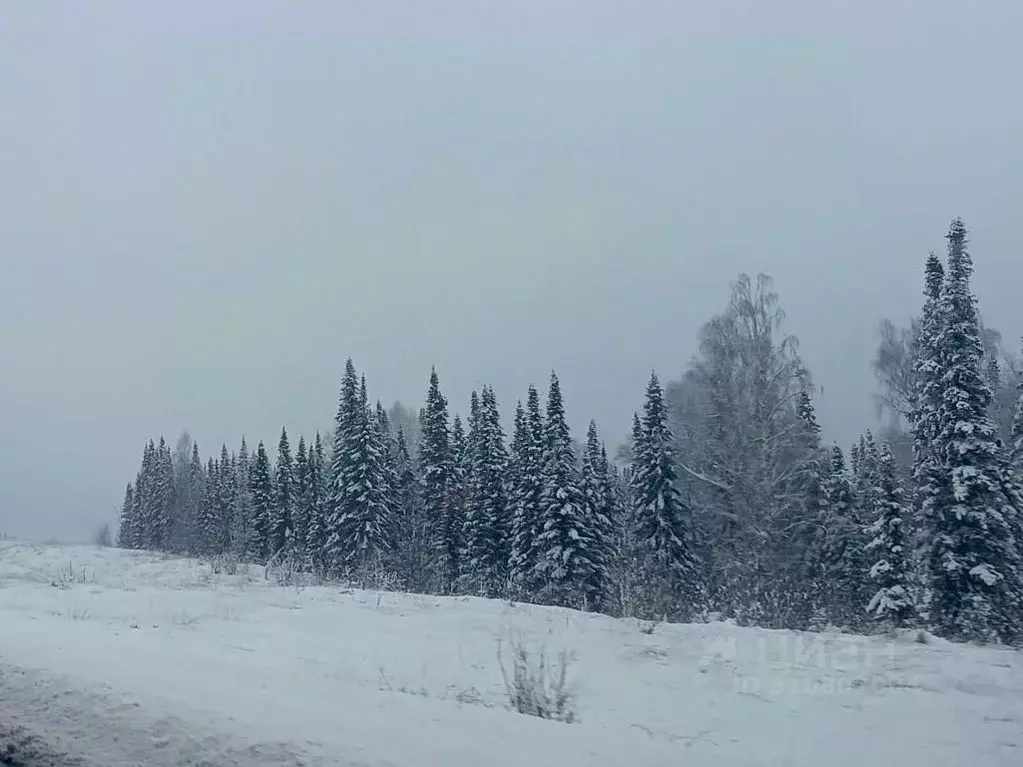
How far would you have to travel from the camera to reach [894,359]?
3509cm

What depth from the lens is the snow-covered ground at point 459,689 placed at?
18.4 feet

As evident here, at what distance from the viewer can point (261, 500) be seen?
55.7m

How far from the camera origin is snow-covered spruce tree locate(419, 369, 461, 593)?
147 ft

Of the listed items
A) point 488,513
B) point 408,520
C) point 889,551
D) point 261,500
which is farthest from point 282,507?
point 889,551

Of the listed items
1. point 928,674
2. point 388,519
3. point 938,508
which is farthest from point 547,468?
point 928,674

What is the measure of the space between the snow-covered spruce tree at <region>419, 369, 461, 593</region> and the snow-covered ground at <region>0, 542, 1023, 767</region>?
30137 mm

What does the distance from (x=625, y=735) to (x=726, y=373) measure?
22.0 meters

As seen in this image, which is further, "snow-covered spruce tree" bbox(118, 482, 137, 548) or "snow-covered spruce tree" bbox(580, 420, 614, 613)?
"snow-covered spruce tree" bbox(118, 482, 137, 548)

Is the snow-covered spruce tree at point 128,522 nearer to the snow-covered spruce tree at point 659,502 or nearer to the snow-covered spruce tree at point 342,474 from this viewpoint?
the snow-covered spruce tree at point 342,474

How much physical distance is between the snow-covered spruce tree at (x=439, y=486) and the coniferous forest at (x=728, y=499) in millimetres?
117

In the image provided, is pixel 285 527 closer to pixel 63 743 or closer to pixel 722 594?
pixel 722 594

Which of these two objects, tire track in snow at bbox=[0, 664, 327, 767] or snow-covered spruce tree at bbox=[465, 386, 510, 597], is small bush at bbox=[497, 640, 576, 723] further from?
snow-covered spruce tree at bbox=[465, 386, 510, 597]

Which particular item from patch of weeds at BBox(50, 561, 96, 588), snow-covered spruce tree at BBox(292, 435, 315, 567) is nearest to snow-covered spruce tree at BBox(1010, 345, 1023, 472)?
patch of weeds at BBox(50, 561, 96, 588)

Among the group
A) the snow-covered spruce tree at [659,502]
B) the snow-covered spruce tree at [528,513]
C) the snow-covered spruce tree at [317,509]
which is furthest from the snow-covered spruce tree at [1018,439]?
the snow-covered spruce tree at [317,509]
